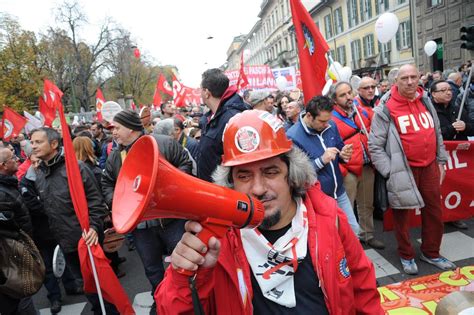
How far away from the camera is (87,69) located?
3497cm

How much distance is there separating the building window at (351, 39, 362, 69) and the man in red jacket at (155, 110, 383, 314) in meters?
32.6

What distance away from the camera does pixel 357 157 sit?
4117 millimetres

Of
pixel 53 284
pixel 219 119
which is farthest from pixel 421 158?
pixel 53 284

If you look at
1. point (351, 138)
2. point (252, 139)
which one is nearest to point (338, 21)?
point (351, 138)

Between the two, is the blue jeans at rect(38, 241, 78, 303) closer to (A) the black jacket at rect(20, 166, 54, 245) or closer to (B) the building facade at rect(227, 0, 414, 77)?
(A) the black jacket at rect(20, 166, 54, 245)

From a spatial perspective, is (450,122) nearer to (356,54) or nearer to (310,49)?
(310,49)

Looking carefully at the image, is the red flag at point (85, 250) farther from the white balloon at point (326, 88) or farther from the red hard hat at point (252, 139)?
the white balloon at point (326, 88)

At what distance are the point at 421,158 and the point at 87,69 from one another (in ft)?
121

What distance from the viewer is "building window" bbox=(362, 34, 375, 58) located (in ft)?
96.1

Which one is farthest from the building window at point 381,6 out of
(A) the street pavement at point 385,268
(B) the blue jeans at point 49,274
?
(B) the blue jeans at point 49,274

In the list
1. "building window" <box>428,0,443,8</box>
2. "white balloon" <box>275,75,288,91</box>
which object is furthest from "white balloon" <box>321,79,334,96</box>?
"building window" <box>428,0,443,8</box>

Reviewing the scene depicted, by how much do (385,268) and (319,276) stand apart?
9.38ft

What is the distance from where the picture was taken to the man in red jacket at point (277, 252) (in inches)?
53.8

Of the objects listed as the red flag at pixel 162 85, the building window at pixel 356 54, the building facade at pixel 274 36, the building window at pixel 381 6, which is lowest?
the red flag at pixel 162 85
